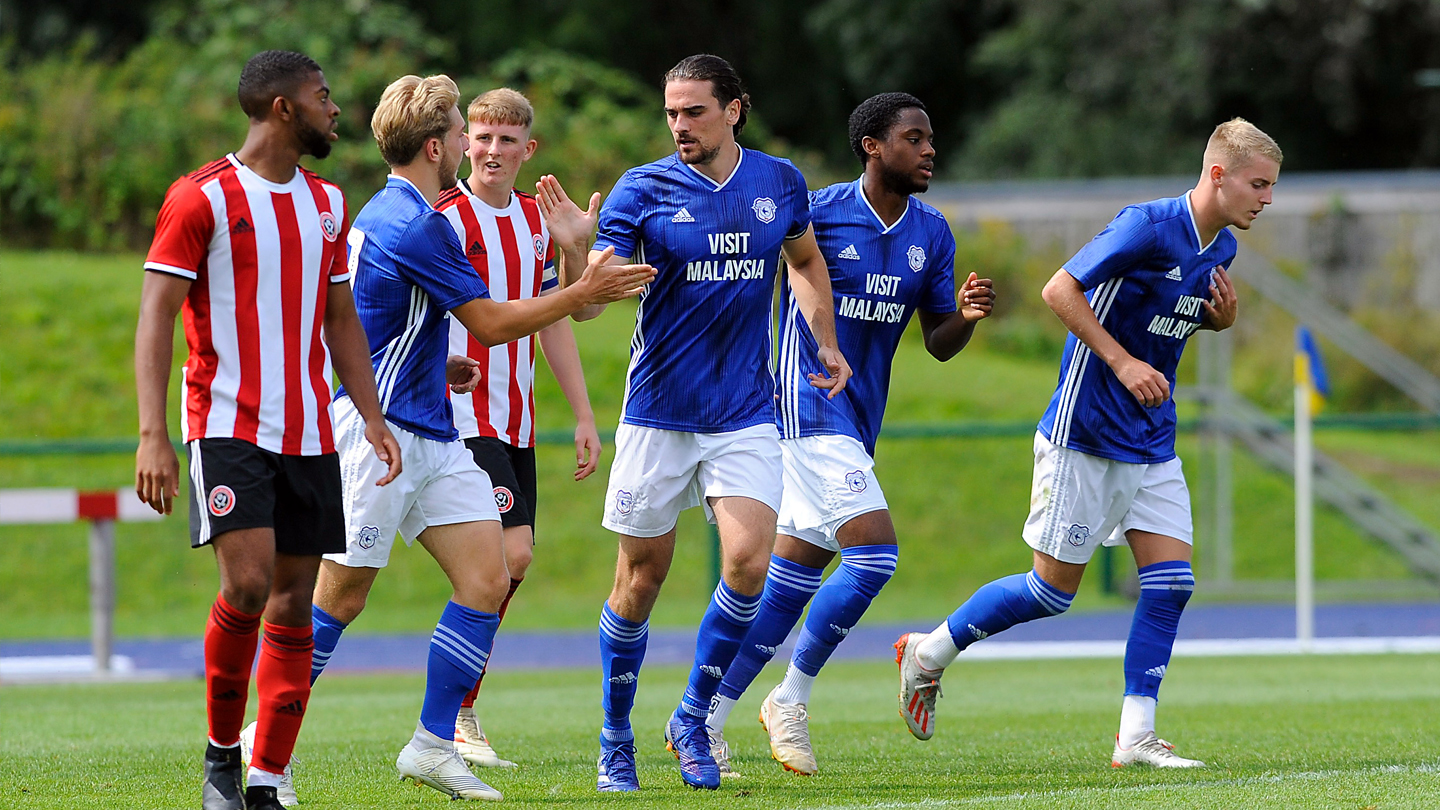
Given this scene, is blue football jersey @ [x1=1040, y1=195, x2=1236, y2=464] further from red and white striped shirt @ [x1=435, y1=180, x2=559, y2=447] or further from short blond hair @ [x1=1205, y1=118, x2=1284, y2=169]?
red and white striped shirt @ [x1=435, y1=180, x2=559, y2=447]

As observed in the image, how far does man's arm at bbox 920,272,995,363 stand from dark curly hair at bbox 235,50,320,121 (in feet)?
9.27

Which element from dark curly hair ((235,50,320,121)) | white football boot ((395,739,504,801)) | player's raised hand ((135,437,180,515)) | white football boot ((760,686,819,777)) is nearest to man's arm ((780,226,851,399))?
white football boot ((760,686,819,777))

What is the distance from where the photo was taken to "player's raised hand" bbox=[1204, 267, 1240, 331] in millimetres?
6277

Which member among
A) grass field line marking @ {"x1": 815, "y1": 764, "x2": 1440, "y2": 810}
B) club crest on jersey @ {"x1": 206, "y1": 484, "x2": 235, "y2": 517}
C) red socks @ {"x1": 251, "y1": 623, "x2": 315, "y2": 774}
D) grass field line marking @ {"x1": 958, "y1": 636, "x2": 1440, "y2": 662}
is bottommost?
grass field line marking @ {"x1": 958, "y1": 636, "x2": 1440, "y2": 662}

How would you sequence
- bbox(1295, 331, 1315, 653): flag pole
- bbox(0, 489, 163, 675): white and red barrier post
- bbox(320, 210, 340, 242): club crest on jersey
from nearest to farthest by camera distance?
bbox(320, 210, 340, 242): club crest on jersey
bbox(0, 489, 163, 675): white and red barrier post
bbox(1295, 331, 1315, 653): flag pole

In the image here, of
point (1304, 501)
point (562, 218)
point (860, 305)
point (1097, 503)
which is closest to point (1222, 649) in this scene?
point (1304, 501)

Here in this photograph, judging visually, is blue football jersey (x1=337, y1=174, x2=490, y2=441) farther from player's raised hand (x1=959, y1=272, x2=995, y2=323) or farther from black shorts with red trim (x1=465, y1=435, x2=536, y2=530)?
player's raised hand (x1=959, y1=272, x2=995, y2=323)

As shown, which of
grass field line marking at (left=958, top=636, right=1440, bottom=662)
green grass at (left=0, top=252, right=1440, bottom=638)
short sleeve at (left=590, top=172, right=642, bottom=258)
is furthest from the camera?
green grass at (left=0, top=252, right=1440, bottom=638)

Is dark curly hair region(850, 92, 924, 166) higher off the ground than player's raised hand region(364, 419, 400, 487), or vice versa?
dark curly hair region(850, 92, 924, 166)

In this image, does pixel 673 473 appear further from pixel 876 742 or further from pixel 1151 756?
pixel 1151 756

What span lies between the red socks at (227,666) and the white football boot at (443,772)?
0.67 m

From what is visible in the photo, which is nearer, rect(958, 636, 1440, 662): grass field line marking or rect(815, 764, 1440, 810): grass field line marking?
rect(815, 764, 1440, 810): grass field line marking

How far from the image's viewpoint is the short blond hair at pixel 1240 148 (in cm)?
607

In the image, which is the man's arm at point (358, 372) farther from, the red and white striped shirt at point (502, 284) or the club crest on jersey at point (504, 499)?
the club crest on jersey at point (504, 499)
